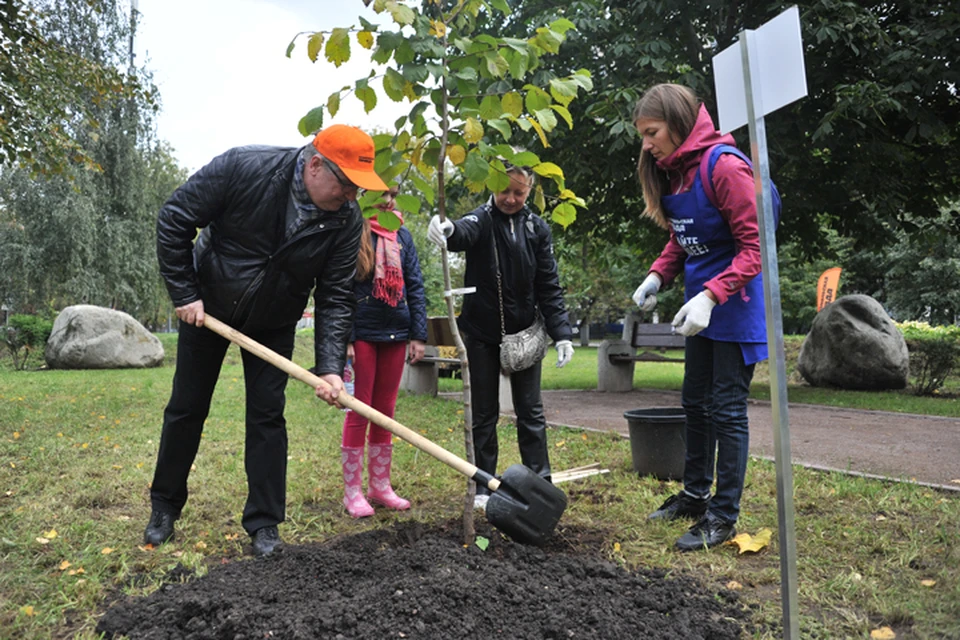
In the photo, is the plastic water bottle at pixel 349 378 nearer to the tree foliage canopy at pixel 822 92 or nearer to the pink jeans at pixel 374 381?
the pink jeans at pixel 374 381

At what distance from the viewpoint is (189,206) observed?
117 inches

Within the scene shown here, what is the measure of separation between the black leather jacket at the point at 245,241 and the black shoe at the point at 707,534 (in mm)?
2018

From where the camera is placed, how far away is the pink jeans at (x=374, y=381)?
3922 mm

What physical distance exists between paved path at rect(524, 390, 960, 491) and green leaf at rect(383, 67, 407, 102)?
321 cm

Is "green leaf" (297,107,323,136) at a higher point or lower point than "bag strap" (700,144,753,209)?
higher

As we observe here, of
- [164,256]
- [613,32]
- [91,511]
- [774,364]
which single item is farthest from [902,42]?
[91,511]

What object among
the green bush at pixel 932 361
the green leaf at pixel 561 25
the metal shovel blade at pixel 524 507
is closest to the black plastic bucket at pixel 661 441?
the metal shovel blade at pixel 524 507

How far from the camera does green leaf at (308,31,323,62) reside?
257 centimetres

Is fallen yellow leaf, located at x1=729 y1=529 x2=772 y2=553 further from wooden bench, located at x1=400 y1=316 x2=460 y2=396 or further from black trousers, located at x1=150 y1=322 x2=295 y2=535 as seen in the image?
wooden bench, located at x1=400 y1=316 x2=460 y2=396

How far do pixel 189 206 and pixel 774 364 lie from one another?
2.33 meters

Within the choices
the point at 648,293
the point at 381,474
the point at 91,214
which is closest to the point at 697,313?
the point at 648,293

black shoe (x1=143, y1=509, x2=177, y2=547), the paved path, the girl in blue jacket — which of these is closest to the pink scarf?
the girl in blue jacket

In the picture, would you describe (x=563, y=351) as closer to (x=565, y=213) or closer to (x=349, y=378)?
(x=565, y=213)

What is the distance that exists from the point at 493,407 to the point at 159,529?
172cm
